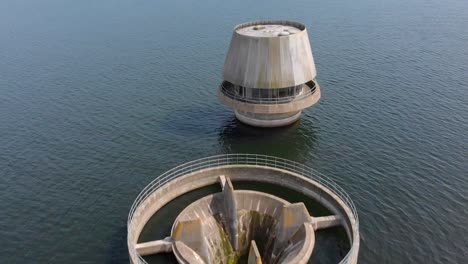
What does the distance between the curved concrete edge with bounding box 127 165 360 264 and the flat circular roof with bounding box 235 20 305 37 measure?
2130cm

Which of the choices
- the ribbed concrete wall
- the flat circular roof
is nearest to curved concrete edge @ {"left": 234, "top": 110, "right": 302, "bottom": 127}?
the ribbed concrete wall

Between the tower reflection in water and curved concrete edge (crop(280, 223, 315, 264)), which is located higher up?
curved concrete edge (crop(280, 223, 315, 264))

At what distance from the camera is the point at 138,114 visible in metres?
64.0

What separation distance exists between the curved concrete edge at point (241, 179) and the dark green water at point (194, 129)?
309cm

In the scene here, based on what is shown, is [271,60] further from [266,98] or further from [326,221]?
[326,221]

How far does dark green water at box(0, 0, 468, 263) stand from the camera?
4000 centimetres

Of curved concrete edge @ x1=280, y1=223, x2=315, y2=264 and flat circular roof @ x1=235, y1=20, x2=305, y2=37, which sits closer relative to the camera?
curved concrete edge @ x1=280, y1=223, x2=315, y2=264

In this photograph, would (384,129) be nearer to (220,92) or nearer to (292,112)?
(292,112)

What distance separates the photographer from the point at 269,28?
192ft

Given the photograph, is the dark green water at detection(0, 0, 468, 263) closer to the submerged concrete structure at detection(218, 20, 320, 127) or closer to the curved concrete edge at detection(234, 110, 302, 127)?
the curved concrete edge at detection(234, 110, 302, 127)

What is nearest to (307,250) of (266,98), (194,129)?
(266,98)

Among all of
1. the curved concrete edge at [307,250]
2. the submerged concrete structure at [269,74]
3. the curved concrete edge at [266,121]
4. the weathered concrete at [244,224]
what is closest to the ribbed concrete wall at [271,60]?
the submerged concrete structure at [269,74]

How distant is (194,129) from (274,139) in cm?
1250

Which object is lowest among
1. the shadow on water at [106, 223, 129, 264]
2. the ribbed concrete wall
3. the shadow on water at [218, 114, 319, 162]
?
the shadow on water at [218, 114, 319, 162]
